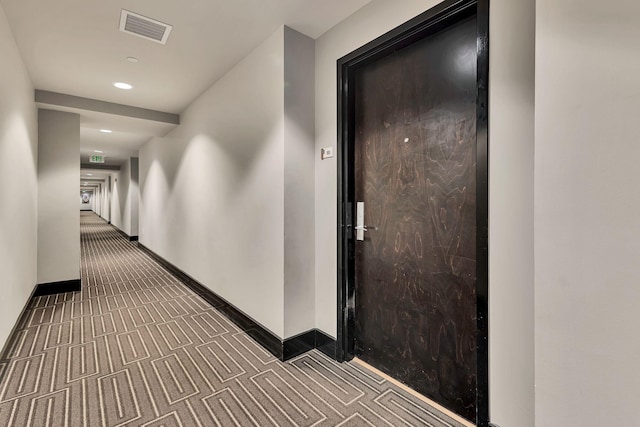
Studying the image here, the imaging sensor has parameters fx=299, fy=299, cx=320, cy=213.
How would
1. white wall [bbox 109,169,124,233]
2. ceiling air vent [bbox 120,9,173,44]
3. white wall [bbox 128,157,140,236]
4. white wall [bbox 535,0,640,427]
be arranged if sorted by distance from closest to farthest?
white wall [bbox 535,0,640,427] → ceiling air vent [bbox 120,9,173,44] → white wall [bbox 128,157,140,236] → white wall [bbox 109,169,124,233]

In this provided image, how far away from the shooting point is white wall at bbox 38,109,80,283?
3848 mm

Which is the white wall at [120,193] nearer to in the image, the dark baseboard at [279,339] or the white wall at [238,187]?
the white wall at [238,187]

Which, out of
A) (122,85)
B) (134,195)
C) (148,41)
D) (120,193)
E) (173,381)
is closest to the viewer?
(173,381)

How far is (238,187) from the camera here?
9.48 feet

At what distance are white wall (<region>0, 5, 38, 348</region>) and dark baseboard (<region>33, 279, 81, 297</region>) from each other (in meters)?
0.39

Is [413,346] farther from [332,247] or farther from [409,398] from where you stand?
[332,247]

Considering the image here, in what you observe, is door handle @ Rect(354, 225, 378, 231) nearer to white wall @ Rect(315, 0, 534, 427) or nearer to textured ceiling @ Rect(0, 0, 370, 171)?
white wall @ Rect(315, 0, 534, 427)

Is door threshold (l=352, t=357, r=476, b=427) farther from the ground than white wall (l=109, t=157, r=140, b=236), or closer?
closer

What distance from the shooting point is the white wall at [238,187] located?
236cm

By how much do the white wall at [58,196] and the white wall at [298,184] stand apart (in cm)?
351

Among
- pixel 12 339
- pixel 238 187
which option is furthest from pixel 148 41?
pixel 12 339

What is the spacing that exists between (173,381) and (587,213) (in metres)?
2.40

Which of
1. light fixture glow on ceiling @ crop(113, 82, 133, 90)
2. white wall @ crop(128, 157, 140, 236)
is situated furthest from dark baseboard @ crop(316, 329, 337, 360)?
white wall @ crop(128, 157, 140, 236)

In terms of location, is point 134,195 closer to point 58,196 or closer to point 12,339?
point 58,196
